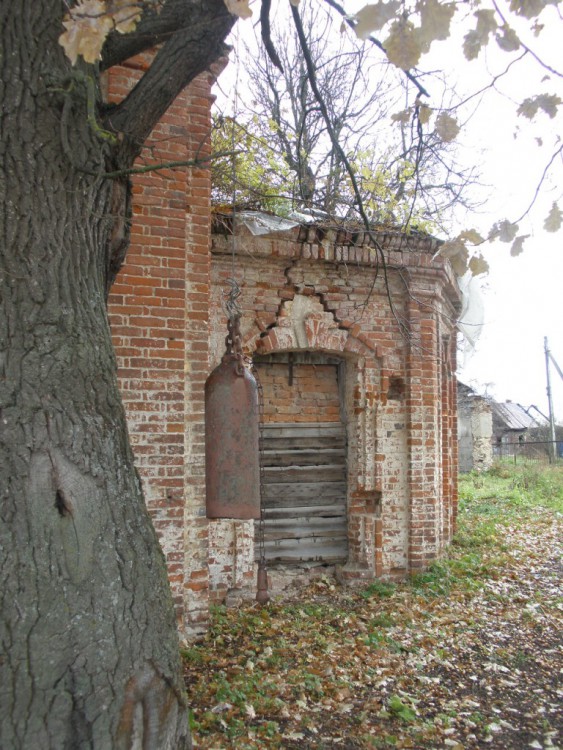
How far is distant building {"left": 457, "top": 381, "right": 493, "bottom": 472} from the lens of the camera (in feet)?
71.6

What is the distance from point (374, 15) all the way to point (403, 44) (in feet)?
1.23

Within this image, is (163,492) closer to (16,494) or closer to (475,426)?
(16,494)

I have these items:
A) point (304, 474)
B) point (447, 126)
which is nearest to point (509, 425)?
point (304, 474)

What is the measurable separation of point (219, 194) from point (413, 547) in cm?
438

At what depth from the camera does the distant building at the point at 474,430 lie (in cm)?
2183

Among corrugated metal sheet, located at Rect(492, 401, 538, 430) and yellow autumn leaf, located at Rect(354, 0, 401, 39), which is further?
corrugated metal sheet, located at Rect(492, 401, 538, 430)

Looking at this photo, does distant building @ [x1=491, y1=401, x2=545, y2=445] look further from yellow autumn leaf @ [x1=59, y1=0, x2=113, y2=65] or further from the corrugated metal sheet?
yellow autumn leaf @ [x1=59, y1=0, x2=113, y2=65]

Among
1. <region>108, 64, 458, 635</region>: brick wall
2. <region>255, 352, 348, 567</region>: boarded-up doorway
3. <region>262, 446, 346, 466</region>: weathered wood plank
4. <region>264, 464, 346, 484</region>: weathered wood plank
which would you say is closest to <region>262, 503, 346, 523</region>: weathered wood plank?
<region>255, 352, 348, 567</region>: boarded-up doorway

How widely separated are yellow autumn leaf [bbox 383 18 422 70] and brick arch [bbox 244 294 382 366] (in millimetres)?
3683

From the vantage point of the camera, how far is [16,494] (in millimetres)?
2293

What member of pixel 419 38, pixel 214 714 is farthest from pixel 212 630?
pixel 419 38

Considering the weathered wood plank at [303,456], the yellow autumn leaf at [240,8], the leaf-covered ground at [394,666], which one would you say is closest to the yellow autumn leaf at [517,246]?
the yellow autumn leaf at [240,8]

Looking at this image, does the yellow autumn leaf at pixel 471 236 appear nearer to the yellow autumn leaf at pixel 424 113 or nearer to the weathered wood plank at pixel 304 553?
the yellow autumn leaf at pixel 424 113

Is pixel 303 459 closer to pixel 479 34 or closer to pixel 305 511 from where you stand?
pixel 305 511
